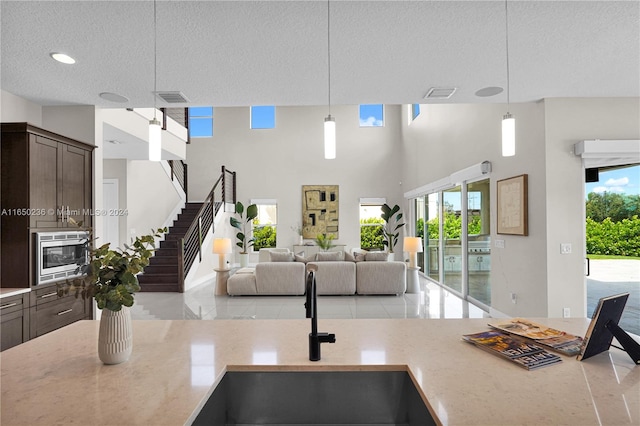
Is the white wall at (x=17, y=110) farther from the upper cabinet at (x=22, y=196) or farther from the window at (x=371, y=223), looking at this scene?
the window at (x=371, y=223)

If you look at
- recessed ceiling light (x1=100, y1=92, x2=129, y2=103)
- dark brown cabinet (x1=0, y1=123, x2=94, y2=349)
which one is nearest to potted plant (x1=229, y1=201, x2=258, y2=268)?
recessed ceiling light (x1=100, y1=92, x2=129, y2=103)

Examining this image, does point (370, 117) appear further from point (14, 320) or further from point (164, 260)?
point (14, 320)

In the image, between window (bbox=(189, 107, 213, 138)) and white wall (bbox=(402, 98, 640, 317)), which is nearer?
white wall (bbox=(402, 98, 640, 317))

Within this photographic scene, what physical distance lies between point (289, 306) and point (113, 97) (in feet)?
12.8

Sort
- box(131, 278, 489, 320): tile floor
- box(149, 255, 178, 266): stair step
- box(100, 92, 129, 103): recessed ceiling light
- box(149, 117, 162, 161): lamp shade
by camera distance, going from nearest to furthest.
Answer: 1. box(149, 117, 162, 161): lamp shade
2. box(100, 92, 129, 103): recessed ceiling light
3. box(131, 278, 489, 320): tile floor
4. box(149, 255, 178, 266): stair step

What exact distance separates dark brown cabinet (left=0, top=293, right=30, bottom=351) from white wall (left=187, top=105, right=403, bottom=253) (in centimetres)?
846

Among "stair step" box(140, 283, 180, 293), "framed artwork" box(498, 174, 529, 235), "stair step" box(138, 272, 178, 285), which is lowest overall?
"stair step" box(140, 283, 180, 293)

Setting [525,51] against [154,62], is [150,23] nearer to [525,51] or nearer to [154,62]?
[154,62]

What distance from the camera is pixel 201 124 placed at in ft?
39.3

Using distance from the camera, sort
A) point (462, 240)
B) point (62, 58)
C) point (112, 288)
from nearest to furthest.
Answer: point (112, 288) < point (62, 58) < point (462, 240)

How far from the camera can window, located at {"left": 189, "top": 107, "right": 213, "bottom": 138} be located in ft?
39.1

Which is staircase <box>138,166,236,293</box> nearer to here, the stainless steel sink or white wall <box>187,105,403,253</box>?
white wall <box>187,105,403,253</box>

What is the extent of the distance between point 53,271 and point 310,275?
359 cm

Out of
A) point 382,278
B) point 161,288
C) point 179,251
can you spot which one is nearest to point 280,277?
point 382,278
